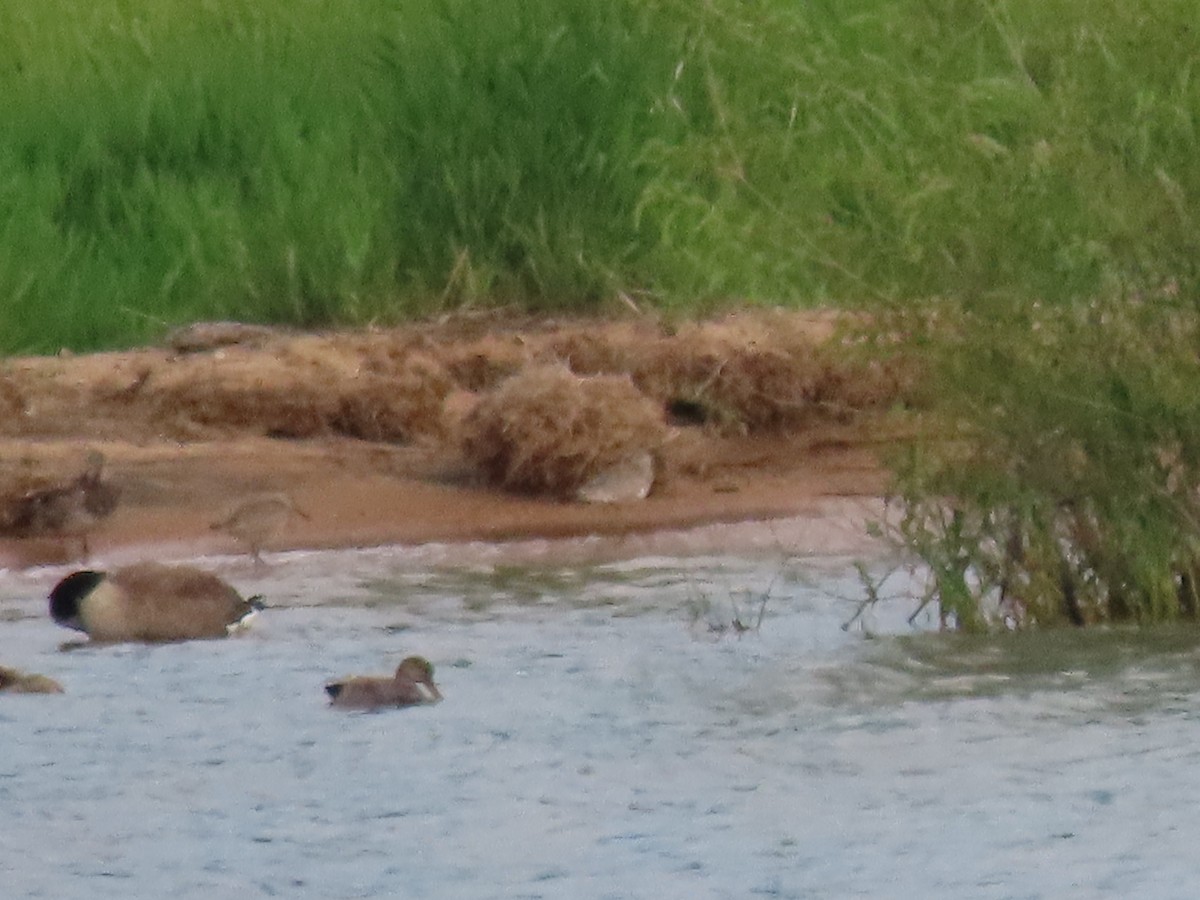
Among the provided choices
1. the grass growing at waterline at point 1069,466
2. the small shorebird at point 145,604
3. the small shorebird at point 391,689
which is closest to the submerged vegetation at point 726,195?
the grass growing at waterline at point 1069,466

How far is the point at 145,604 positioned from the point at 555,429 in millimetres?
2416

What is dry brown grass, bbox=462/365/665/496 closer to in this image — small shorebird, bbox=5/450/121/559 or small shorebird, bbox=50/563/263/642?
small shorebird, bbox=5/450/121/559

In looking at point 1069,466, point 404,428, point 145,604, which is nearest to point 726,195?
point 1069,466

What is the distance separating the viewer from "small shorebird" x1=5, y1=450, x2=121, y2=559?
932cm

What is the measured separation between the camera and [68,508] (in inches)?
367

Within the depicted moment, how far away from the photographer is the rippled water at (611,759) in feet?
17.6

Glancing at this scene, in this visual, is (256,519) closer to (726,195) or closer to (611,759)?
(726,195)

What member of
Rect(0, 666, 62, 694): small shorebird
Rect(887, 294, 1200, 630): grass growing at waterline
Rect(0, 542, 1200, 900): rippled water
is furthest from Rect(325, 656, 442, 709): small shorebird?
Rect(887, 294, 1200, 630): grass growing at waterline

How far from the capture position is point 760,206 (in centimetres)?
740

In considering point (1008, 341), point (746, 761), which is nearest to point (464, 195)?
point (1008, 341)

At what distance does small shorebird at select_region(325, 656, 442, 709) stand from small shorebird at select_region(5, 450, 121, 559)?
103 inches

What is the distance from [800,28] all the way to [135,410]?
4.20 meters

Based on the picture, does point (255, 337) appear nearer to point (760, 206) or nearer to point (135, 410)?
point (135, 410)

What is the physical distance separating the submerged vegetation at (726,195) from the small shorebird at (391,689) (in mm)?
1357
